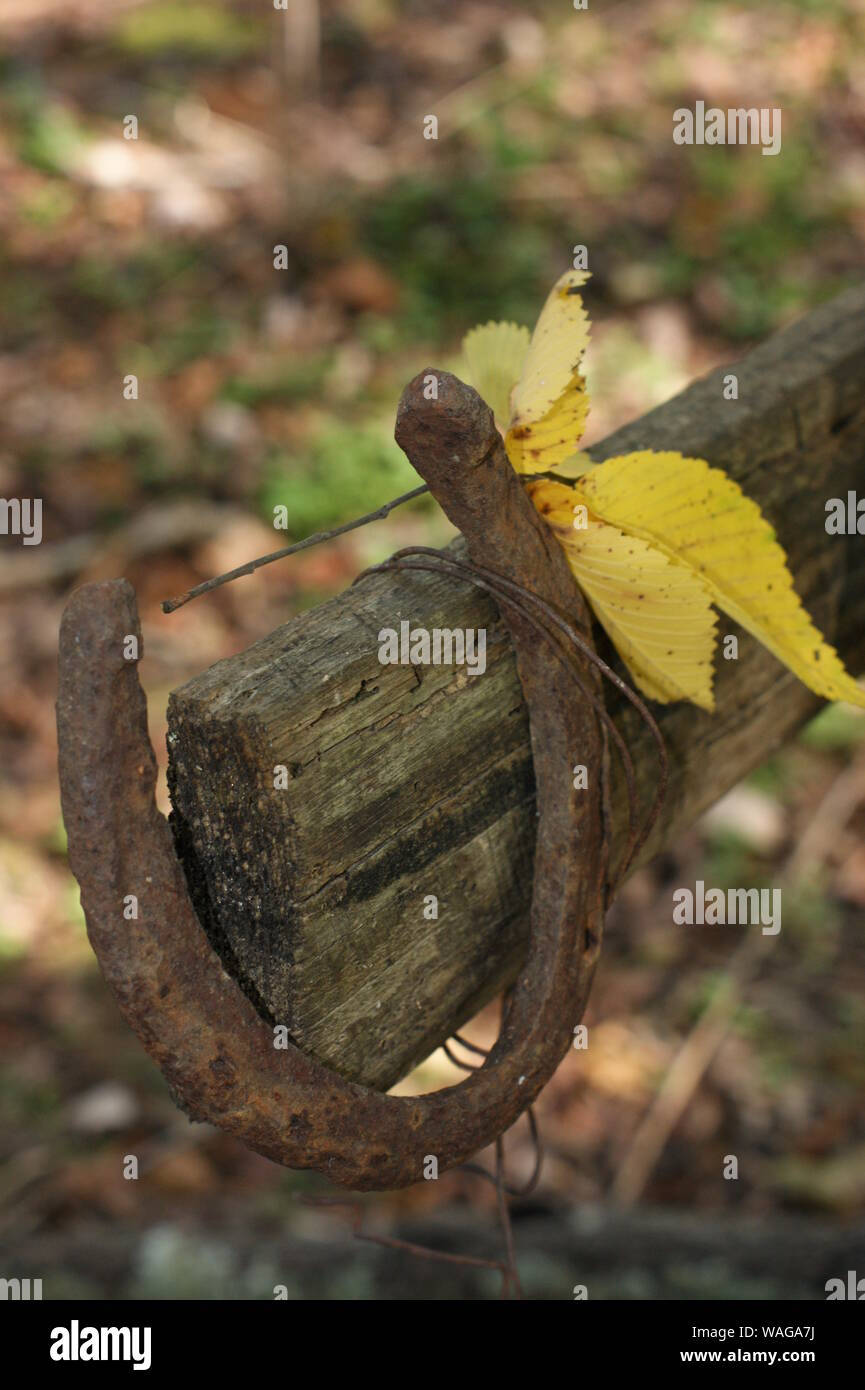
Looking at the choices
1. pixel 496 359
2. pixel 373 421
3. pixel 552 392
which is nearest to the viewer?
pixel 552 392

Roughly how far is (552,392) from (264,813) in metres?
0.41

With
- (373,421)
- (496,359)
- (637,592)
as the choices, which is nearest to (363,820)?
(637,592)

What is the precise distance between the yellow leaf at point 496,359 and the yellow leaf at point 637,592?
0.32 feet

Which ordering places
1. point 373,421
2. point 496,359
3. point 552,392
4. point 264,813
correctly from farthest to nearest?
point 373,421, point 496,359, point 552,392, point 264,813

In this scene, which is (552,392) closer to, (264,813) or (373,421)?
(264,813)

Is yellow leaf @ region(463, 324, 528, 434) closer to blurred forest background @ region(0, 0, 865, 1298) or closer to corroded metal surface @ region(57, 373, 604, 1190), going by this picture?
corroded metal surface @ region(57, 373, 604, 1190)

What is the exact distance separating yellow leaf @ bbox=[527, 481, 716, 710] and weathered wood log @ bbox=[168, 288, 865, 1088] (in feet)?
0.18

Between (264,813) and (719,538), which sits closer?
(264,813)

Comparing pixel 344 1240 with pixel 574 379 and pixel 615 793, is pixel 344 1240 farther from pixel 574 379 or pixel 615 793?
pixel 574 379

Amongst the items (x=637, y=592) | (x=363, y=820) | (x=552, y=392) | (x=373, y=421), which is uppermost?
(x=373, y=421)

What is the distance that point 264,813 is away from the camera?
3.10ft

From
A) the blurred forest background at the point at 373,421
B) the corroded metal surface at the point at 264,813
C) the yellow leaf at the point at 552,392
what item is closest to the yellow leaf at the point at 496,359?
the yellow leaf at the point at 552,392

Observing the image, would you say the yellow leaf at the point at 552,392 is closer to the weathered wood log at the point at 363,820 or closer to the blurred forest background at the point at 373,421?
the weathered wood log at the point at 363,820
